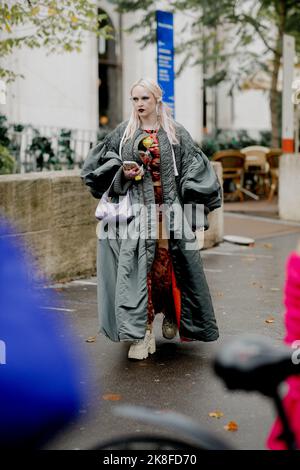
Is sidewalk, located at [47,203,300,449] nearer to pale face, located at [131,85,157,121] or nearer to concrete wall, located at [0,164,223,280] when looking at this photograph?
concrete wall, located at [0,164,223,280]

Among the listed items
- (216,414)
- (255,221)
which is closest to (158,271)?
(216,414)

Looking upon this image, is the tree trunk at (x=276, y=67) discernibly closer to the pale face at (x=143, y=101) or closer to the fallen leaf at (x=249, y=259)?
the fallen leaf at (x=249, y=259)

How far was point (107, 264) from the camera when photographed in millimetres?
6309

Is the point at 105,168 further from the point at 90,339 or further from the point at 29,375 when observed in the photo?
the point at 29,375

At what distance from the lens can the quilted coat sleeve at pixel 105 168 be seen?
Answer: 6.14 m

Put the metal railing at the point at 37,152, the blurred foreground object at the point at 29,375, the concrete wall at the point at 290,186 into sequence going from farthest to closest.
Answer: the metal railing at the point at 37,152, the concrete wall at the point at 290,186, the blurred foreground object at the point at 29,375

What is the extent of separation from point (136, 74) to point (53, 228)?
16306 millimetres

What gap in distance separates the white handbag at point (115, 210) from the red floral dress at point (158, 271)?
208 millimetres

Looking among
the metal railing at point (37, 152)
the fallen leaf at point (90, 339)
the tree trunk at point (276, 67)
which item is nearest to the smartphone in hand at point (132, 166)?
the fallen leaf at point (90, 339)

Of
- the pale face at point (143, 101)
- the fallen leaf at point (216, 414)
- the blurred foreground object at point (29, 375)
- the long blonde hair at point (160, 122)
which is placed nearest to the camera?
the blurred foreground object at point (29, 375)

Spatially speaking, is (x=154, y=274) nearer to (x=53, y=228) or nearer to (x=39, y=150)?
(x=53, y=228)

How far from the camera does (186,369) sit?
19.8 ft
